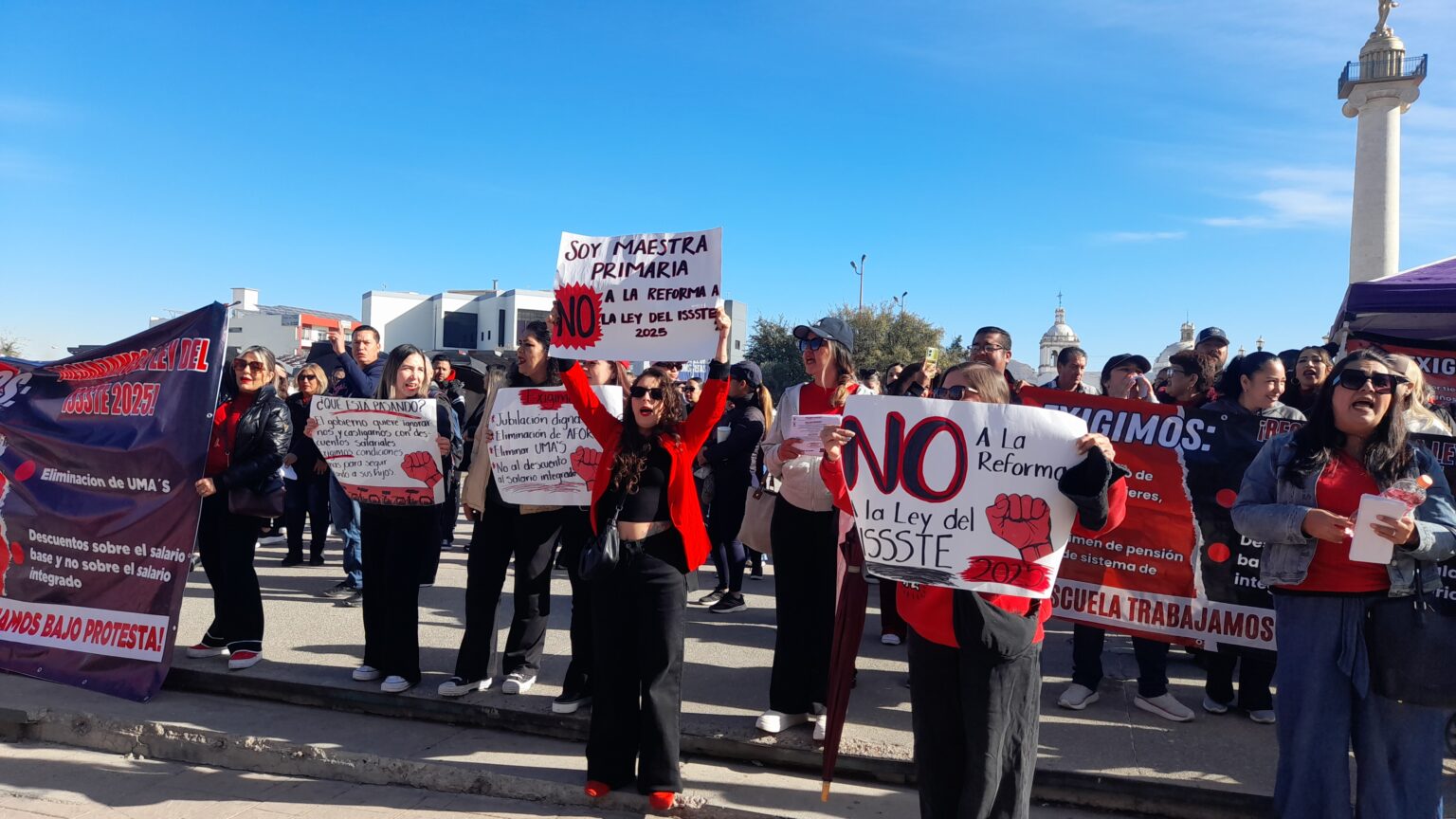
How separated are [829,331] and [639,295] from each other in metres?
1.00

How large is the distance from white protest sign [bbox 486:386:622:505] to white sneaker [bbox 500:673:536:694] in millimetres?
1035

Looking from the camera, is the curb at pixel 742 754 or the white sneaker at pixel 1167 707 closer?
the curb at pixel 742 754

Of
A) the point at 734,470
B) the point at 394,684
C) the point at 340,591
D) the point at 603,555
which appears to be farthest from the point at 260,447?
the point at 734,470

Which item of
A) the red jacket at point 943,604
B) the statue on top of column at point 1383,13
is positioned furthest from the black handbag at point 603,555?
the statue on top of column at point 1383,13

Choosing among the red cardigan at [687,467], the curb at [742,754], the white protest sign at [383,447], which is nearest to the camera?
the curb at [742,754]

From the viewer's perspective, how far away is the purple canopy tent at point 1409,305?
5.77 metres

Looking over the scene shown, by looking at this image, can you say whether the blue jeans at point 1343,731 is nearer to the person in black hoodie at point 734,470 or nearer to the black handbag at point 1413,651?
the black handbag at point 1413,651

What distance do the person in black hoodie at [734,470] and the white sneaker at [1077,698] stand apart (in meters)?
2.87

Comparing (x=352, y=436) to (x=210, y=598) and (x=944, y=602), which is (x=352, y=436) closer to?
(x=210, y=598)

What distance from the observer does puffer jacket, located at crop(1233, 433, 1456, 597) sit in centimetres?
322

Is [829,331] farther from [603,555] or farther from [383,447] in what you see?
[383,447]

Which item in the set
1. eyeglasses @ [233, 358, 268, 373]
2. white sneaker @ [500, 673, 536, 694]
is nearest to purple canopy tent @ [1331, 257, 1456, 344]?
white sneaker @ [500, 673, 536, 694]

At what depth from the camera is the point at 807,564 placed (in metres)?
4.71

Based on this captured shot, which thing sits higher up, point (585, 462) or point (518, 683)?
point (585, 462)
